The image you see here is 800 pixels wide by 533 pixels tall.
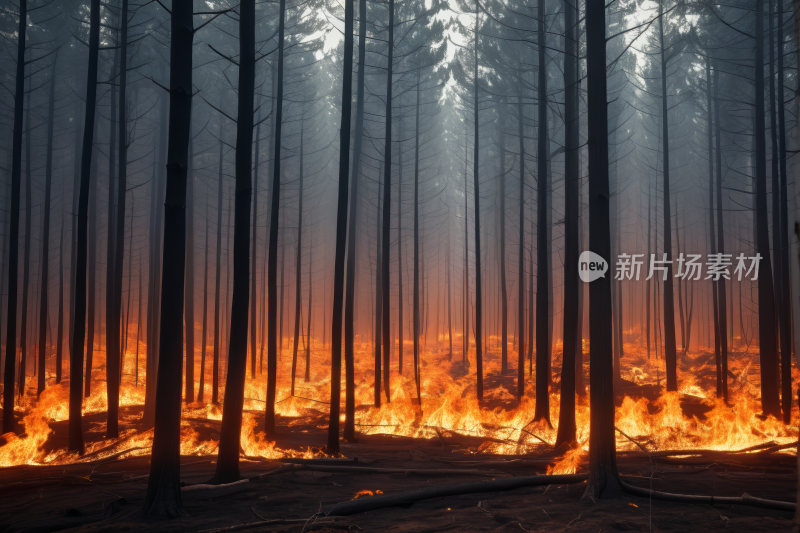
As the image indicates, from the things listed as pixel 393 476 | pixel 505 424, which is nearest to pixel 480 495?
pixel 393 476

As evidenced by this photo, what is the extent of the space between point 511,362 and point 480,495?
20.8 m

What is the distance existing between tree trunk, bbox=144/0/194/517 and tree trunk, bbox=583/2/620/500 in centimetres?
475

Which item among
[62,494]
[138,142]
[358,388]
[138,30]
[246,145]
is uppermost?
[138,30]

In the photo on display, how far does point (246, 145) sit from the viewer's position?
273 inches

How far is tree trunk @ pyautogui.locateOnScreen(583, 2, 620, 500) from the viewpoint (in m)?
5.48

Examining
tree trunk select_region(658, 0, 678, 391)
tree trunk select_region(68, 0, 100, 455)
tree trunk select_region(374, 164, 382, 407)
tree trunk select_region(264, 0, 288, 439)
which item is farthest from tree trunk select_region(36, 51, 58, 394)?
tree trunk select_region(658, 0, 678, 391)

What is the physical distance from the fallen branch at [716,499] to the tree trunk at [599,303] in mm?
260

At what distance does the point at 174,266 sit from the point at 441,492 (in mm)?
4134

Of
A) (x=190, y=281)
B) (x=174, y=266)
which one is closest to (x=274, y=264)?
(x=174, y=266)

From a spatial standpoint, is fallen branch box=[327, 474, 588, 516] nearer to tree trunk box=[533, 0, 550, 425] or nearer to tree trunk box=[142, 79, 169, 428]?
tree trunk box=[533, 0, 550, 425]

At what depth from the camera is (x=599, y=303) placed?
18.7 ft

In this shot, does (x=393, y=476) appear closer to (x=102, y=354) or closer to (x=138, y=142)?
(x=138, y=142)

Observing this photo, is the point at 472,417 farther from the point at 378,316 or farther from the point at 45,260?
the point at 45,260

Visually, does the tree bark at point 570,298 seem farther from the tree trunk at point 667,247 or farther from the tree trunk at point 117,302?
the tree trunk at point 117,302
